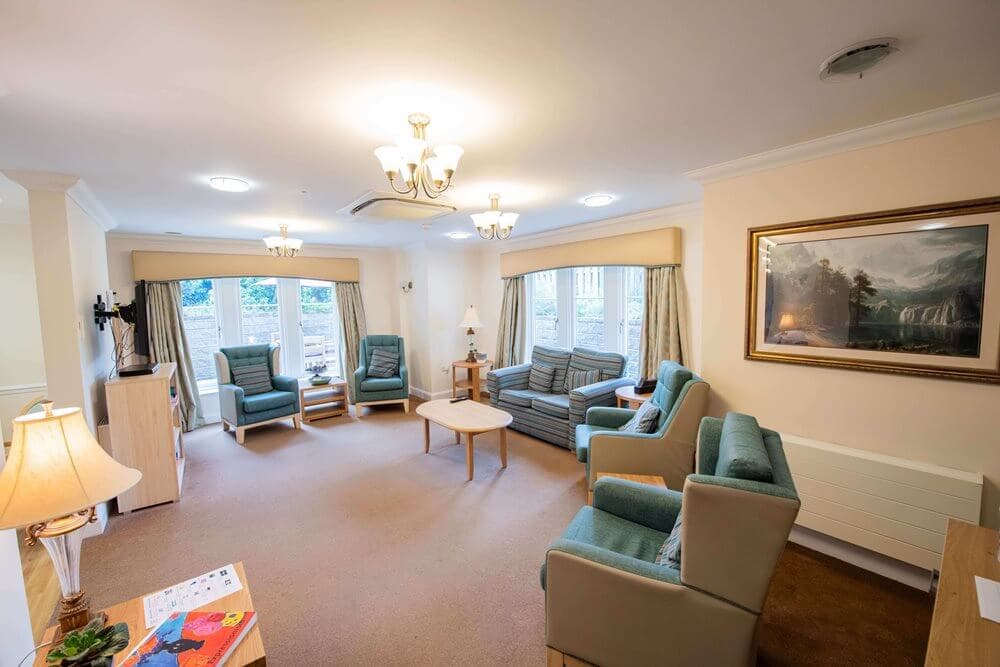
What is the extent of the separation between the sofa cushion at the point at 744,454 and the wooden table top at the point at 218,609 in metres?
1.59

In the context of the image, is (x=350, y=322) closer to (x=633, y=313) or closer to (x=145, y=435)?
(x=145, y=435)

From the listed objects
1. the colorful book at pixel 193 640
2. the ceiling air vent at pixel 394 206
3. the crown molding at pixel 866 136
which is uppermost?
the crown molding at pixel 866 136

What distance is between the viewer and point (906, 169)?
2.11m

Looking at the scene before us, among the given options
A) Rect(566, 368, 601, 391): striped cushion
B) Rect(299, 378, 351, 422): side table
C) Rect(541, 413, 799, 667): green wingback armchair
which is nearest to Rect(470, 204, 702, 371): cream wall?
Rect(566, 368, 601, 391): striped cushion

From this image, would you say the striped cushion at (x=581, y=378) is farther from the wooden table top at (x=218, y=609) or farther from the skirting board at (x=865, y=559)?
the wooden table top at (x=218, y=609)

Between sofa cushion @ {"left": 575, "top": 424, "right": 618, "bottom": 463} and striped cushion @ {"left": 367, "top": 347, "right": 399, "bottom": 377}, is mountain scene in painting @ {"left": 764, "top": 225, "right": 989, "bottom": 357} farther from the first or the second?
striped cushion @ {"left": 367, "top": 347, "right": 399, "bottom": 377}

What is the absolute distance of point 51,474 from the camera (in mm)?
1188

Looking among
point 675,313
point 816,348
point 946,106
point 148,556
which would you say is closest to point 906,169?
point 946,106

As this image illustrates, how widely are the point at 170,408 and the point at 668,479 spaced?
393cm

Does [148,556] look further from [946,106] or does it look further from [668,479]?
[946,106]

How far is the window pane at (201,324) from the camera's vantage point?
5367 mm

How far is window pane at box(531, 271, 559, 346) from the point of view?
18.5ft

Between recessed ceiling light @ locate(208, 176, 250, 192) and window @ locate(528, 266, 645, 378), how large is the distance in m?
3.53

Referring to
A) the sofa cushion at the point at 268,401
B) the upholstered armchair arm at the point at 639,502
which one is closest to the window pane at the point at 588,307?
the upholstered armchair arm at the point at 639,502
